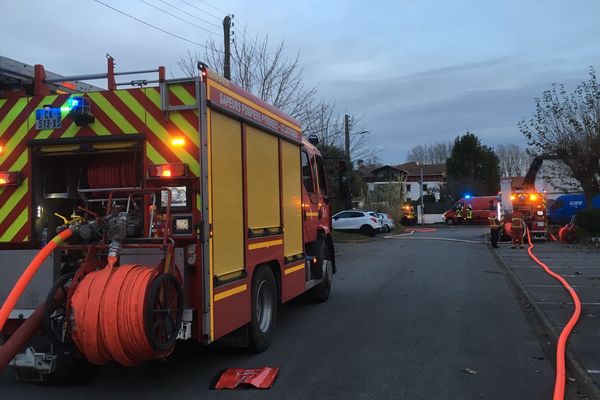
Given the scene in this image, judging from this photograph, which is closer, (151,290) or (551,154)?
(151,290)

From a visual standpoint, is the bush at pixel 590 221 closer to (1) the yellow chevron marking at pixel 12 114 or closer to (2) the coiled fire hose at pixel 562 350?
(2) the coiled fire hose at pixel 562 350

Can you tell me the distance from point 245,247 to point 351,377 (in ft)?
5.61

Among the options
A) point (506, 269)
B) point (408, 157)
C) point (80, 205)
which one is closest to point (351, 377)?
point (80, 205)

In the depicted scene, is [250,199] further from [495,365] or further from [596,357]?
[596,357]

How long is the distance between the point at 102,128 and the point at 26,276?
1664 millimetres

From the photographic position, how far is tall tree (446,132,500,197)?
6919cm

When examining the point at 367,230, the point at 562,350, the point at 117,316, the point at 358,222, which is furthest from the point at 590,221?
the point at 117,316

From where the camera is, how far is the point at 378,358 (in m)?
6.29

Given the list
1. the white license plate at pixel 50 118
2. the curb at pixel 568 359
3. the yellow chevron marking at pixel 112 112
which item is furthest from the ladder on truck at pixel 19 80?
the curb at pixel 568 359

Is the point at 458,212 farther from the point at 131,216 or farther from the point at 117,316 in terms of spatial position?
the point at 117,316

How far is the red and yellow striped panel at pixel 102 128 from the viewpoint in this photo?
17.3 ft

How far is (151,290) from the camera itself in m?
4.40

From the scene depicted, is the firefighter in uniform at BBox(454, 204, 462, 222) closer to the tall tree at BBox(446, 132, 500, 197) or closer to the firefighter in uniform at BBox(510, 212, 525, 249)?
the tall tree at BBox(446, 132, 500, 197)

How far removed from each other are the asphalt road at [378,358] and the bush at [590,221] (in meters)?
16.0
